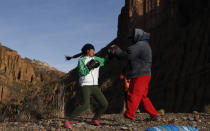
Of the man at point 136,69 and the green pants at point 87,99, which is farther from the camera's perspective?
the green pants at point 87,99

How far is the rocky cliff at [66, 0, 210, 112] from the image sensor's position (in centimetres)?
2227

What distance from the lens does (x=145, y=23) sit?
3697 cm

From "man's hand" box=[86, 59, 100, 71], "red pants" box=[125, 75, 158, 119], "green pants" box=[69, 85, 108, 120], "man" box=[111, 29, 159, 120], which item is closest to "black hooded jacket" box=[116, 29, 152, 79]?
"man" box=[111, 29, 159, 120]

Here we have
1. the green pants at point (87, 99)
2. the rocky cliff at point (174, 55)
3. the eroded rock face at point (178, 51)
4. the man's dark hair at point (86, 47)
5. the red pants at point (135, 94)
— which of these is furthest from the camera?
the rocky cliff at point (174, 55)

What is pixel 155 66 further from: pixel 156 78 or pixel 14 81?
pixel 14 81

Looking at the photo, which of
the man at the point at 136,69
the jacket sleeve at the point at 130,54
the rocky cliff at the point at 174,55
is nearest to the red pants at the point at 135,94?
the man at the point at 136,69

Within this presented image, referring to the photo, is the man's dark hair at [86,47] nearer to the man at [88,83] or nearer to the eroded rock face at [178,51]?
the man at [88,83]

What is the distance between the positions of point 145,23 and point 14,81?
50.8 meters

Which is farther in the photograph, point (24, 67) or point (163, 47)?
point (24, 67)

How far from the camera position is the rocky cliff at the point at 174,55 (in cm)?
2227

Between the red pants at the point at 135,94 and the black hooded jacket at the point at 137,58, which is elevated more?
the black hooded jacket at the point at 137,58

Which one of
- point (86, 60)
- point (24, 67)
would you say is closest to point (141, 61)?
point (86, 60)

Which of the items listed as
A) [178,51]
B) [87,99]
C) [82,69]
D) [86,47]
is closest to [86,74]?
[82,69]

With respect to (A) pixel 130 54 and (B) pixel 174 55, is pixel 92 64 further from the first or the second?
(B) pixel 174 55
